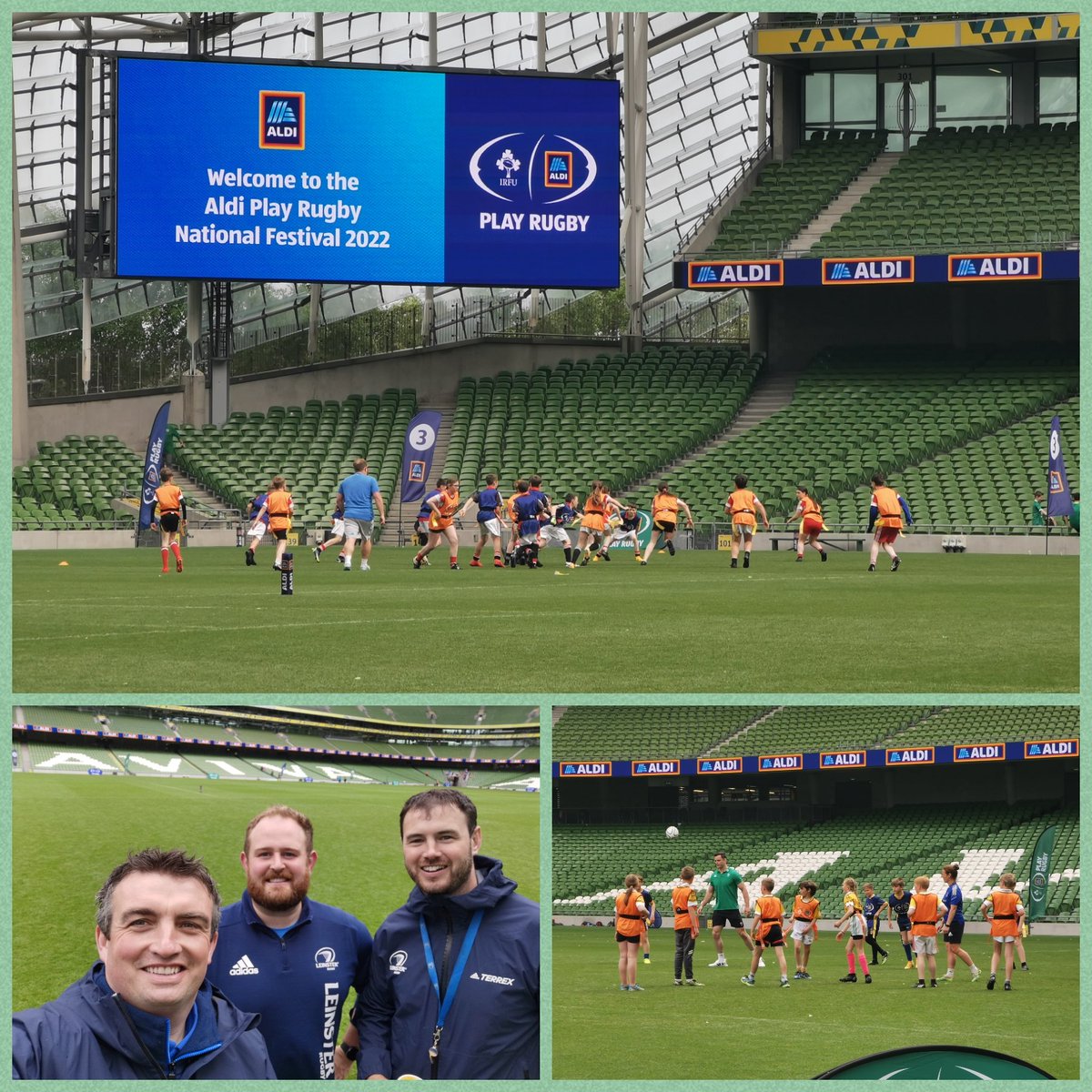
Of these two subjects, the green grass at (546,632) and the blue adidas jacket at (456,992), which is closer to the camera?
the blue adidas jacket at (456,992)

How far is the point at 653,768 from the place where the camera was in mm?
34844

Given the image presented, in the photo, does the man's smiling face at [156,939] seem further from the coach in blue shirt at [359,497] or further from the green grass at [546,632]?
the coach in blue shirt at [359,497]

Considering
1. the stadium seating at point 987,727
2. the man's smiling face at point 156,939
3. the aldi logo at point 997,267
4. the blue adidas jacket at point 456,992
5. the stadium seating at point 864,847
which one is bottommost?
the stadium seating at point 864,847

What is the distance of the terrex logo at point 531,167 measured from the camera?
4797 centimetres

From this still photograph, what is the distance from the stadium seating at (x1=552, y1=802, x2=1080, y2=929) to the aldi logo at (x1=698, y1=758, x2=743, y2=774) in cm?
146

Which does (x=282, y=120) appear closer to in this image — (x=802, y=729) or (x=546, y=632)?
(x=802, y=729)

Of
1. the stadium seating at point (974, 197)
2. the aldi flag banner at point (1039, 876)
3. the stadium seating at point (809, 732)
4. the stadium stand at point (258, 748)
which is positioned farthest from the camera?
the stadium seating at point (974, 197)

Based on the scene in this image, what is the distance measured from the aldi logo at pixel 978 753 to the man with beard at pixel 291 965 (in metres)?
29.1

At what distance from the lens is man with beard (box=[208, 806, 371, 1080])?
5.82 m

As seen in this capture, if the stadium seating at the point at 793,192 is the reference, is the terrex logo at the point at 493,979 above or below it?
below

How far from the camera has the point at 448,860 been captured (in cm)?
564

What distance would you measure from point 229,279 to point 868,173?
21545mm

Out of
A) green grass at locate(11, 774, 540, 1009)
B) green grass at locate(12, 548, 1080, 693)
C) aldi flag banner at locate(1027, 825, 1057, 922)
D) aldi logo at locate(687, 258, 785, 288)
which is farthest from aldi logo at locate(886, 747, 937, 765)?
green grass at locate(11, 774, 540, 1009)

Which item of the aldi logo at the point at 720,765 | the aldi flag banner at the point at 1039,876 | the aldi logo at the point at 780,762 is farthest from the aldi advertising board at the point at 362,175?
the aldi flag banner at the point at 1039,876
